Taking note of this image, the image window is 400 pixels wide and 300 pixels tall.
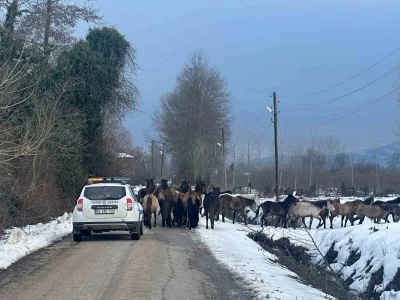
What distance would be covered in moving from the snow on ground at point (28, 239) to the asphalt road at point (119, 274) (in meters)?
0.32

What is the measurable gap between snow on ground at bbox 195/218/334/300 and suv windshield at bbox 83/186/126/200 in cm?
328

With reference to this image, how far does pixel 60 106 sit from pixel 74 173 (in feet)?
12.4

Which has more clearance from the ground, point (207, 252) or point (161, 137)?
point (161, 137)

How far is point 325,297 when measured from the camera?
12.9m

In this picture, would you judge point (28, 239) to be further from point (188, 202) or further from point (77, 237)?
point (188, 202)

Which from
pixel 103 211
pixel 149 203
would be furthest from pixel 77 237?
pixel 149 203

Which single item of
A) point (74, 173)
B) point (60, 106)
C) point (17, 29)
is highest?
point (17, 29)

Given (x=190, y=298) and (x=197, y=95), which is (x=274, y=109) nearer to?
(x=197, y=95)

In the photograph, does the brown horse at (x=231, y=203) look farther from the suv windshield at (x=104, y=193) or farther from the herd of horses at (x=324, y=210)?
the suv windshield at (x=104, y=193)

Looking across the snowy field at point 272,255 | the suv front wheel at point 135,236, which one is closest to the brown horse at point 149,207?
the snowy field at point 272,255

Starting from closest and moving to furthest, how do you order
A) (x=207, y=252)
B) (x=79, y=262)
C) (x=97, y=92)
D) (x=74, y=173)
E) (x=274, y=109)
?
(x=79, y=262), (x=207, y=252), (x=74, y=173), (x=97, y=92), (x=274, y=109)

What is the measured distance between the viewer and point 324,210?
3491cm

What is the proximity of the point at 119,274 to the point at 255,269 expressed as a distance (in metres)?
3.32

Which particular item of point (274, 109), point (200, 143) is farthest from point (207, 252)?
point (200, 143)
